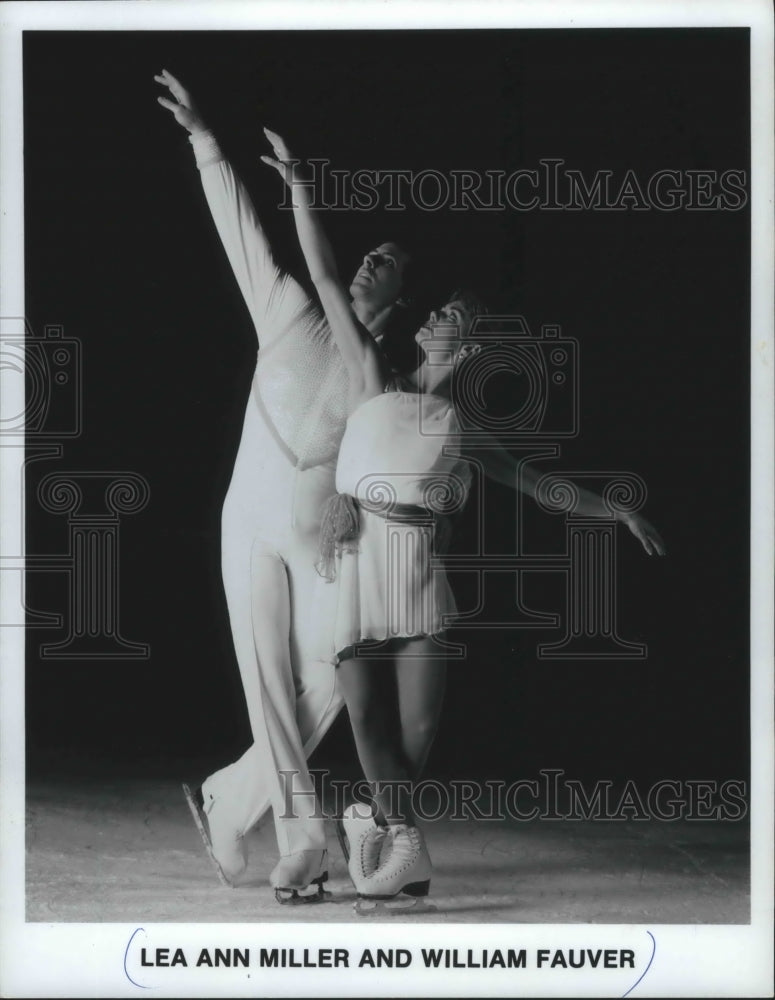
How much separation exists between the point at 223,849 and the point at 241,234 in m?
1.59

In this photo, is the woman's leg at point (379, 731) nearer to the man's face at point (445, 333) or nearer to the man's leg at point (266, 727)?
the man's leg at point (266, 727)

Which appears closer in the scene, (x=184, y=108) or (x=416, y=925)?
(x=416, y=925)

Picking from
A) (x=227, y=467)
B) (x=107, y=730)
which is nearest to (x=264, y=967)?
(x=107, y=730)

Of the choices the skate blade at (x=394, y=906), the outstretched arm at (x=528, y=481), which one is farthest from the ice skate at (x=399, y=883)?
the outstretched arm at (x=528, y=481)

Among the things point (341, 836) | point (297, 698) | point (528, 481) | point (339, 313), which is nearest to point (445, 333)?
point (339, 313)

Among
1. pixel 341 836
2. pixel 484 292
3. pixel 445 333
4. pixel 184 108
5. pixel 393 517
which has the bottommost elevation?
pixel 341 836

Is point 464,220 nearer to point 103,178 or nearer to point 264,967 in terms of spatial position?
point 103,178

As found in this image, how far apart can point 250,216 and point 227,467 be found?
2.14 ft

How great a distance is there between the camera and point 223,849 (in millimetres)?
3156

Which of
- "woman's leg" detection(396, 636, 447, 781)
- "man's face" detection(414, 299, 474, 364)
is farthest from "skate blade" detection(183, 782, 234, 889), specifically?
"man's face" detection(414, 299, 474, 364)

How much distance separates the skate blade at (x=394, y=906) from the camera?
10.1 feet

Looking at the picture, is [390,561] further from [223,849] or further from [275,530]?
[223,849]

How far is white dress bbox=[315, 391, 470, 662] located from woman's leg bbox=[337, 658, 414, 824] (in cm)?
6

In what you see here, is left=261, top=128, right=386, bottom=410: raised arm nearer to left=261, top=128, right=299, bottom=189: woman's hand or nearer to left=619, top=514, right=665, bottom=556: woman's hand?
left=261, top=128, right=299, bottom=189: woman's hand
